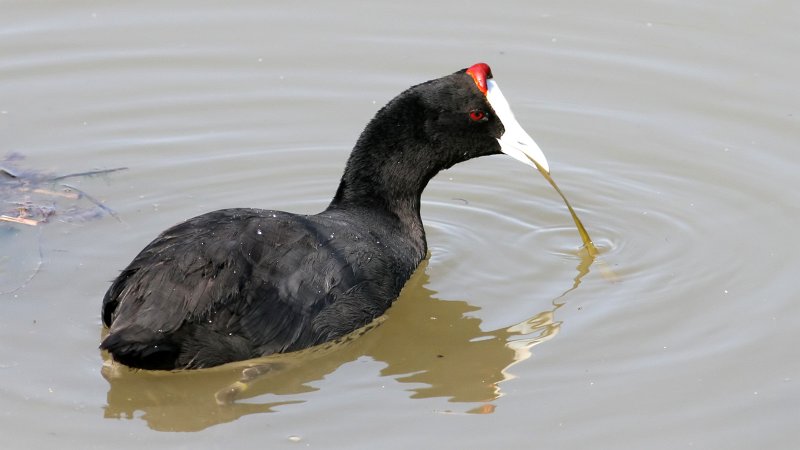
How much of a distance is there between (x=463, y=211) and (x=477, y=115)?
0.89 metres

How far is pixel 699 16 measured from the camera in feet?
30.2

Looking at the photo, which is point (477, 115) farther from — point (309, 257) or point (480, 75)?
point (309, 257)

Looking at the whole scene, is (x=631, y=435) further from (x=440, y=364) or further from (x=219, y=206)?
(x=219, y=206)

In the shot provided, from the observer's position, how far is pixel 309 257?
5.76 meters

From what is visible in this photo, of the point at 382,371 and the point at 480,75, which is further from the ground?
the point at 480,75

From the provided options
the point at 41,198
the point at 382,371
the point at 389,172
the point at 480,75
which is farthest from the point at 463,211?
the point at 41,198

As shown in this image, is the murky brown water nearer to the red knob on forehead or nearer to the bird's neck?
the bird's neck

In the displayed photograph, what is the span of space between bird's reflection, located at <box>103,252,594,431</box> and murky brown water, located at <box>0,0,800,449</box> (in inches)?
0.5

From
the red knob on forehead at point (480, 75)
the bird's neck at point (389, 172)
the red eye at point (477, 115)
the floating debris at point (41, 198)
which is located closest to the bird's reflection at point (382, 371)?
the bird's neck at point (389, 172)

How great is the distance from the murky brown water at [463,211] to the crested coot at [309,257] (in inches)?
8.0

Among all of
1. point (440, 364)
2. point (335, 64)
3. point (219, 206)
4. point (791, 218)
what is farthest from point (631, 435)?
point (335, 64)

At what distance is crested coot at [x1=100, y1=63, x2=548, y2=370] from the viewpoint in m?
5.31

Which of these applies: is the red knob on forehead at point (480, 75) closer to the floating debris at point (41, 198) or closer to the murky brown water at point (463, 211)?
the murky brown water at point (463, 211)

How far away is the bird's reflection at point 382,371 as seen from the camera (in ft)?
17.9
